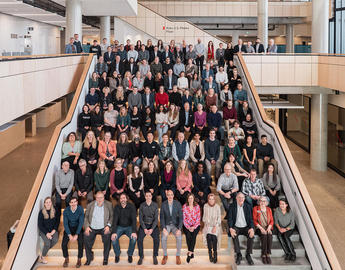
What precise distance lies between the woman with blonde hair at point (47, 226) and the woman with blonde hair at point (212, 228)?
111 inches

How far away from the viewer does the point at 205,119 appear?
35.4 ft

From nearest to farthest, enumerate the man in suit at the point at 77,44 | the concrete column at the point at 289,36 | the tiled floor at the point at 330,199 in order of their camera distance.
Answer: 1. the tiled floor at the point at 330,199
2. the man in suit at the point at 77,44
3. the concrete column at the point at 289,36

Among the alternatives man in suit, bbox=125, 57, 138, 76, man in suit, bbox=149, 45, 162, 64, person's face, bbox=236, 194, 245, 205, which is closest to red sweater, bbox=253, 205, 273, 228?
person's face, bbox=236, 194, 245, 205

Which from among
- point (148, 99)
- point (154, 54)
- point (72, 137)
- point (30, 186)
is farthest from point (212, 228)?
point (30, 186)

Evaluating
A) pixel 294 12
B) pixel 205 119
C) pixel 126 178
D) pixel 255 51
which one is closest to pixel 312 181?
pixel 255 51

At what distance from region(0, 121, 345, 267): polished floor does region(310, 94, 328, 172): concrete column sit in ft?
1.63

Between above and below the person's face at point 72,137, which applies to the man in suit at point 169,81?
above

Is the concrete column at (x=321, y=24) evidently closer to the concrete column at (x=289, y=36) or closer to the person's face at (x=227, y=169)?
the concrete column at (x=289, y=36)

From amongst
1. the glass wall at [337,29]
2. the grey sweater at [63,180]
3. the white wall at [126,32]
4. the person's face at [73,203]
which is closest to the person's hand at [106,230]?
the person's face at [73,203]

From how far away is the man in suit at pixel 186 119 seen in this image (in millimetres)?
Answer: 10867

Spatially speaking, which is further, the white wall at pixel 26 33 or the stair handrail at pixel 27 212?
→ the white wall at pixel 26 33

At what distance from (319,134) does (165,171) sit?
1302 cm

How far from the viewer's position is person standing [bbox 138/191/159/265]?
25.4 feet

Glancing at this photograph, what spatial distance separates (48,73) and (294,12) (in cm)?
2322
